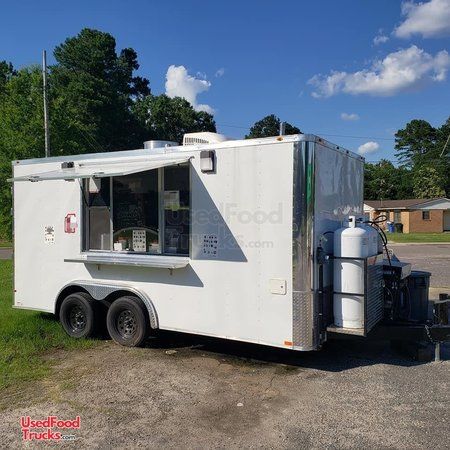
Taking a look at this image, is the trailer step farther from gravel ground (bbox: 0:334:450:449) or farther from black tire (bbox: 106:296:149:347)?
black tire (bbox: 106:296:149:347)

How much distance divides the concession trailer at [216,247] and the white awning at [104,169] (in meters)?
0.02

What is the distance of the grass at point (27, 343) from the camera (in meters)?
5.46

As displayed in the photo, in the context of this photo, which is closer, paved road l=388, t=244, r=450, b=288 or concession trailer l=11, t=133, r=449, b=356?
concession trailer l=11, t=133, r=449, b=356

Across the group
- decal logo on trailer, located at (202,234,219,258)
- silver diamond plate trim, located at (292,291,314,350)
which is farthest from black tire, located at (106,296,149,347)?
silver diamond plate trim, located at (292,291,314,350)

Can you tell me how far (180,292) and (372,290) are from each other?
2292mm

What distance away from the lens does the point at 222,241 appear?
5543 millimetres

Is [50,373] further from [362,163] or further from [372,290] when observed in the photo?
[362,163]

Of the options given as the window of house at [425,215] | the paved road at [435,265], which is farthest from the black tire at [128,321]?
the window of house at [425,215]

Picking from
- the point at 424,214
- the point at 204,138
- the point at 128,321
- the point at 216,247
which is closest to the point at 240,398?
the point at 216,247

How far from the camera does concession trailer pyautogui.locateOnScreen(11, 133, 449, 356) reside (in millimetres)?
5098

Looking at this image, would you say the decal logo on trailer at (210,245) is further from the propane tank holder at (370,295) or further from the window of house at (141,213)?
the propane tank holder at (370,295)

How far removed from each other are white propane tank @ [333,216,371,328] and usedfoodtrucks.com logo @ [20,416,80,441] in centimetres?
291

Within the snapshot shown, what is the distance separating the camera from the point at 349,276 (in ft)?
17.0

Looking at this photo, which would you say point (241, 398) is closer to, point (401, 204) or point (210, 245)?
point (210, 245)
